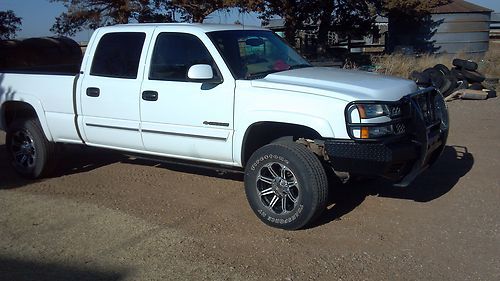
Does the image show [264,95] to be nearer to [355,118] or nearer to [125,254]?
[355,118]

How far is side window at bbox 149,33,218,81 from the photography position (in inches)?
228

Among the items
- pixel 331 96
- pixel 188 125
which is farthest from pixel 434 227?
pixel 188 125

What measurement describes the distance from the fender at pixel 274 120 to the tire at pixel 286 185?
0.71 ft

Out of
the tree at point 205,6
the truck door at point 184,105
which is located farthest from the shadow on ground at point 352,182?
the tree at point 205,6

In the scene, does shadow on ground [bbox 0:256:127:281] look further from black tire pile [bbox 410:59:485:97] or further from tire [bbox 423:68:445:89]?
tire [bbox 423:68:445:89]

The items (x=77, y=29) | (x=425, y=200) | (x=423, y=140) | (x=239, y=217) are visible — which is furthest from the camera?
(x=77, y=29)

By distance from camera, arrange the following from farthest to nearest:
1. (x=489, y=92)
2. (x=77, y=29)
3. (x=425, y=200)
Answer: (x=77, y=29) → (x=489, y=92) → (x=425, y=200)

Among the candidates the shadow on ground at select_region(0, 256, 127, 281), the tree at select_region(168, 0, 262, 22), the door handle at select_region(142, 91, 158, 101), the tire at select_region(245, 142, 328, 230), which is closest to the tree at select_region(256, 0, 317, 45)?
the tree at select_region(168, 0, 262, 22)

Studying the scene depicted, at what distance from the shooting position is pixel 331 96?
4824mm

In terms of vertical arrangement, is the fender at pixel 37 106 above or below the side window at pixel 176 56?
below

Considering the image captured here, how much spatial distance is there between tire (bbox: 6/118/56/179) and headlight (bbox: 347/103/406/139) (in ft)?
13.4

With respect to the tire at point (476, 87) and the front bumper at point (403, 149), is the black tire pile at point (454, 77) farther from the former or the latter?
the front bumper at point (403, 149)

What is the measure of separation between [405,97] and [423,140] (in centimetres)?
43

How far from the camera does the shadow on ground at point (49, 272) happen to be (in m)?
4.27
